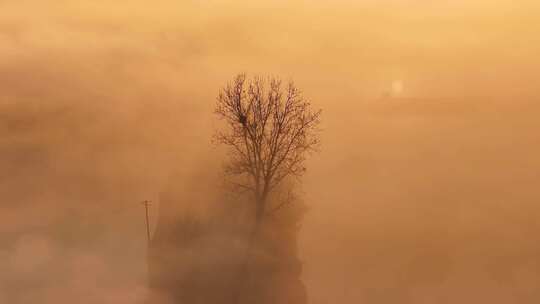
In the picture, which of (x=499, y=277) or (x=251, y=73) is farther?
(x=251, y=73)

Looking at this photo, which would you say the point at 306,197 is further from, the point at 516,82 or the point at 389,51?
the point at 516,82

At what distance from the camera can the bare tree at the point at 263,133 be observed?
3.37 m

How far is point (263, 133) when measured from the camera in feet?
11.2

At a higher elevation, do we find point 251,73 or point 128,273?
point 251,73

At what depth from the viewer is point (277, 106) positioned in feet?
11.4

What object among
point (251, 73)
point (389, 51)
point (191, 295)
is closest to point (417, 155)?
point (389, 51)

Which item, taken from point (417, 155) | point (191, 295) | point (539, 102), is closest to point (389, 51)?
point (417, 155)

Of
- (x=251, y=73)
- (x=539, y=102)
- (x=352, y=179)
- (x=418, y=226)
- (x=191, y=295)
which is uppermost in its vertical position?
(x=251, y=73)

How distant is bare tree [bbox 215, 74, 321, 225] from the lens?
3.37 meters

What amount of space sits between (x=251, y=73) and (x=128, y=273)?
1392 mm

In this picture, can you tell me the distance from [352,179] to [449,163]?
1.86 ft

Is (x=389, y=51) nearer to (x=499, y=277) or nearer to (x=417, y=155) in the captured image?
(x=417, y=155)

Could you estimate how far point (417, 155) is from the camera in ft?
11.2

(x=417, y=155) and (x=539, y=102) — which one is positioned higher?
(x=539, y=102)
